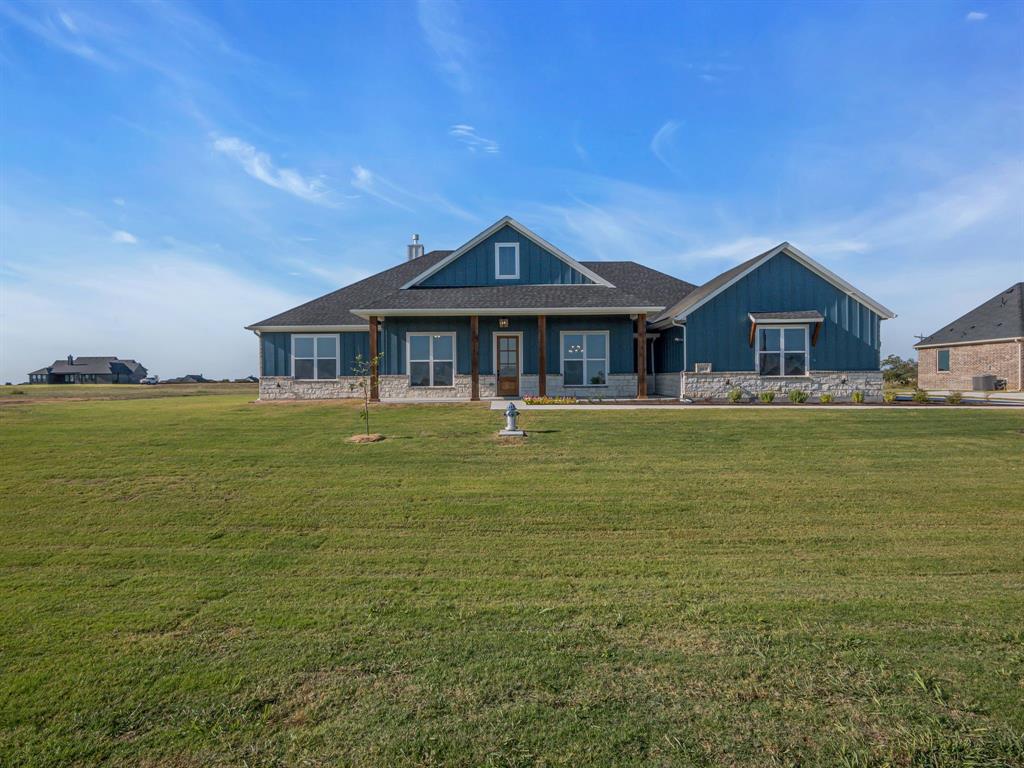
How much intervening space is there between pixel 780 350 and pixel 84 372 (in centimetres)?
9773

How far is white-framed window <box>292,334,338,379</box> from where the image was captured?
2138 centimetres

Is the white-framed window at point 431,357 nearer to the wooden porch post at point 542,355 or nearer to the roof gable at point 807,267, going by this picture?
the wooden porch post at point 542,355

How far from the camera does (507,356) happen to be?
65.9ft

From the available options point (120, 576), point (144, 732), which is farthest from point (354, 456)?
point (144, 732)

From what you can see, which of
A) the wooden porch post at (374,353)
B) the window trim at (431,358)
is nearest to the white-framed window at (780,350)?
the window trim at (431,358)

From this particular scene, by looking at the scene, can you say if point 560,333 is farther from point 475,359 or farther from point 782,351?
point 782,351

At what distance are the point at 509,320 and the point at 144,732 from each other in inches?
685

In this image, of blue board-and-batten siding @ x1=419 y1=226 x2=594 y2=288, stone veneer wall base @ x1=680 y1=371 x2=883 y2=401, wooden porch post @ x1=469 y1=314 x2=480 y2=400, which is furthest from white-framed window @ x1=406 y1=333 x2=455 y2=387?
stone veneer wall base @ x1=680 y1=371 x2=883 y2=401

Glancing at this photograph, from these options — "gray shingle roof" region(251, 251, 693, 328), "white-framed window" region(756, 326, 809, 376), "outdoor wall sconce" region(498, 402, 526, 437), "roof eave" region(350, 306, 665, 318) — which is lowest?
"outdoor wall sconce" region(498, 402, 526, 437)

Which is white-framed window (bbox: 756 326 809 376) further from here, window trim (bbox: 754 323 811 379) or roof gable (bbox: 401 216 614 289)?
roof gable (bbox: 401 216 614 289)

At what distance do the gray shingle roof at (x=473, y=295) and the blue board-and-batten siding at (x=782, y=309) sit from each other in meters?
2.35

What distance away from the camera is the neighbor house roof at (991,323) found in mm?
27781

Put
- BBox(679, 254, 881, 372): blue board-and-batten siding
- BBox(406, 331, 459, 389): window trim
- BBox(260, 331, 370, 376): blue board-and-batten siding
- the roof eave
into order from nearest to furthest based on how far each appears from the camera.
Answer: the roof eave < BBox(679, 254, 881, 372): blue board-and-batten siding < BBox(406, 331, 459, 389): window trim < BBox(260, 331, 370, 376): blue board-and-batten siding

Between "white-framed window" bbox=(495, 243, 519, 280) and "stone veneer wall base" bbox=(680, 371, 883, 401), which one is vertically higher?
"white-framed window" bbox=(495, 243, 519, 280)
